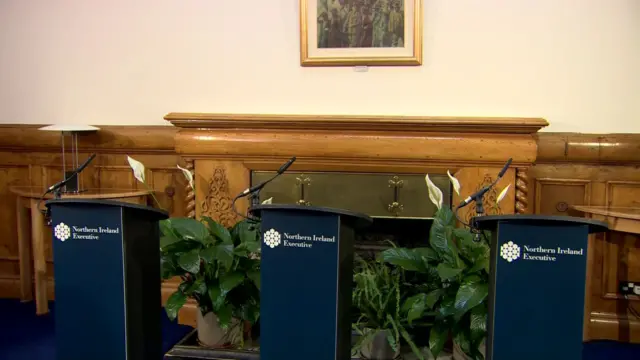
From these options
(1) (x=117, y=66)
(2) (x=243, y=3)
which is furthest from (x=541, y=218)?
(1) (x=117, y=66)

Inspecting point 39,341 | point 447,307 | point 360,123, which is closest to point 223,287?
point 447,307

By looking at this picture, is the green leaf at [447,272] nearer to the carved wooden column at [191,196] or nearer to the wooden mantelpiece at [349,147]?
the wooden mantelpiece at [349,147]

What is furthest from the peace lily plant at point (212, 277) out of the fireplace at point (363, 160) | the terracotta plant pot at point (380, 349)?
the fireplace at point (363, 160)

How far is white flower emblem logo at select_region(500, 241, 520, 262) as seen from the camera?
1699 millimetres

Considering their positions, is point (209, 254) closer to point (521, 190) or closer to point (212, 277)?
point (212, 277)

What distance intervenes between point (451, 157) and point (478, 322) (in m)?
1.15

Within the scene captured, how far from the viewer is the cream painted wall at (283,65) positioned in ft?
10.2

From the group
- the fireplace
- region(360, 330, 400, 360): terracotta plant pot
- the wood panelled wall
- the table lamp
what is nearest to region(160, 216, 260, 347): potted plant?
region(360, 330, 400, 360): terracotta plant pot

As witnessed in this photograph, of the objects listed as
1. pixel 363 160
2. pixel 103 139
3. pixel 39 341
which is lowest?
pixel 39 341

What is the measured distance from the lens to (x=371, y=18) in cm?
323

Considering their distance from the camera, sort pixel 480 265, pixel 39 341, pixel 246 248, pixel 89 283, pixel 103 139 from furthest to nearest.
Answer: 1. pixel 103 139
2. pixel 39 341
3. pixel 246 248
4. pixel 480 265
5. pixel 89 283

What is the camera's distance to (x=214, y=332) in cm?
240

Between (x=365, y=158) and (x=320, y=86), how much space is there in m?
0.53

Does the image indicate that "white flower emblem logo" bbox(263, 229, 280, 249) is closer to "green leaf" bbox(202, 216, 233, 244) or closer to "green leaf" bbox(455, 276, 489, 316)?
"green leaf" bbox(202, 216, 233, 244)
